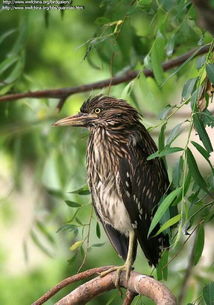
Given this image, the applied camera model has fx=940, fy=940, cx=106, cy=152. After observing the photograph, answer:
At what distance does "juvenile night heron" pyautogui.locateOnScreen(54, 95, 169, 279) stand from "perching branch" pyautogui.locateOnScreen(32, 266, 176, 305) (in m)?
0.28

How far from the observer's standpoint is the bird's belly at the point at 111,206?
12.6 ft

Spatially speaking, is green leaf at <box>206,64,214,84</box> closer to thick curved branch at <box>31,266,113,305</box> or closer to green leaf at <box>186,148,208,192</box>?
green leaf at <box>186,148,208,192</box>

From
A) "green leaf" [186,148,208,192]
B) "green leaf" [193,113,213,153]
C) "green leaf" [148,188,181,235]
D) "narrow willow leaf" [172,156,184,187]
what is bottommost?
"green leaf" [148,188,181,235]

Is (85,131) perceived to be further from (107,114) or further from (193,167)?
(193,167)

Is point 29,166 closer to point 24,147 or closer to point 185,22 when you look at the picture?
point 24,147

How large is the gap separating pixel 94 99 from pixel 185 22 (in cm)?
53

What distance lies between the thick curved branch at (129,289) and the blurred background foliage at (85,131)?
0.38 feet

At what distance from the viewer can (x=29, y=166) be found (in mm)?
6660

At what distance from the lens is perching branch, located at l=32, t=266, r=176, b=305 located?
2.85 meters

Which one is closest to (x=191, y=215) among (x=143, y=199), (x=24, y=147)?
(x=143, y=199)

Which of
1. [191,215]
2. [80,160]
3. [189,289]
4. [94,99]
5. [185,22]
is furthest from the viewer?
[80,160]

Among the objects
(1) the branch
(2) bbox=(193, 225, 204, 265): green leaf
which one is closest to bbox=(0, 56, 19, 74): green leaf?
(1) the branch

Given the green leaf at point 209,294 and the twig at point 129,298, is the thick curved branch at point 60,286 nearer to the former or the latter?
the twig at point 129,298

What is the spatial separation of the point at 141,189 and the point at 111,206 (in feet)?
0.50
